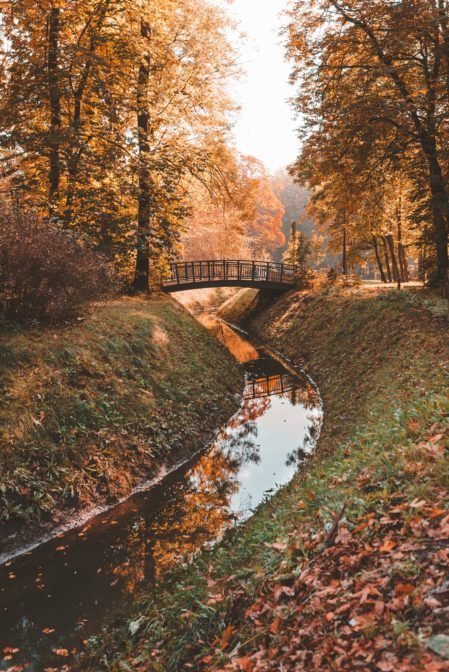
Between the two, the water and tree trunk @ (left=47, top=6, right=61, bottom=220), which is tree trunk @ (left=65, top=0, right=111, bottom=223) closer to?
tree trunk @ (left=47, top=6, right=61, bottom=220)

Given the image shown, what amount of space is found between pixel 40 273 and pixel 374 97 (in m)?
10.3

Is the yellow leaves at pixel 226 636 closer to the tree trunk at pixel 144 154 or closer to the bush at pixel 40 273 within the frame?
the bush at pixel 40 273

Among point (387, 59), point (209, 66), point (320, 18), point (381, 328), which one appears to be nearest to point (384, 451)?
point (381, 328)

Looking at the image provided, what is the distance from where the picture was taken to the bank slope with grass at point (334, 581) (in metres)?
3.04

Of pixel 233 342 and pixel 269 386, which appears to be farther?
pixel 233 342

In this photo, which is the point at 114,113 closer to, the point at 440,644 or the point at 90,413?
the point at 90,413

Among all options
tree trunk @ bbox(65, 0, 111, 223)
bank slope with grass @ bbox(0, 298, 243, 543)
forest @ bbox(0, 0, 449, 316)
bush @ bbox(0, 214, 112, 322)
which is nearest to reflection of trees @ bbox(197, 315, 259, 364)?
forest @ bbox(0, 0, 449, 316)

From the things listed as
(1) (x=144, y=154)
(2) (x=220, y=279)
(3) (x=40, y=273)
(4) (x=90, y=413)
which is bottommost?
(4) (x=90, y=413)

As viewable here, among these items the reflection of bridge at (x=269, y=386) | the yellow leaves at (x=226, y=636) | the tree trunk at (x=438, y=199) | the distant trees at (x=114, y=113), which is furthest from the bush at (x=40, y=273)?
the tree trunk at (x=438, y=199)

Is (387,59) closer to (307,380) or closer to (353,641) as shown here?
(307,380)

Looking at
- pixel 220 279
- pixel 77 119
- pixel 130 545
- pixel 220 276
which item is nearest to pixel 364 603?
pixel 130 545

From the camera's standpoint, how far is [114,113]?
13.8 m

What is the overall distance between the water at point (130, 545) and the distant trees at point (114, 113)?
7267mm

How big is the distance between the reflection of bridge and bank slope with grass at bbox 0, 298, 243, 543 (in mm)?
2370
